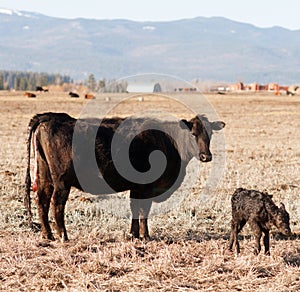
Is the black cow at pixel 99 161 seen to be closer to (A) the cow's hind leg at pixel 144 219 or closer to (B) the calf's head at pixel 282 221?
(A) the cow's hind leg at pixel 144 219

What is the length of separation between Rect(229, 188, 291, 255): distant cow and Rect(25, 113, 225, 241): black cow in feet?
5.53

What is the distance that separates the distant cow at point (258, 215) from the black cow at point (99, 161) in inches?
66.3

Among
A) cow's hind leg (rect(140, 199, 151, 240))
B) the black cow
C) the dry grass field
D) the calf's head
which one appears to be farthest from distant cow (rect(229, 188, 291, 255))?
the black cow

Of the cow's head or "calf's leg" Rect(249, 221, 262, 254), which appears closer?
"calf's leg" Rect(249, 221, 262, 254)

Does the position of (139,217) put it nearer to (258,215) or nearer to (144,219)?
(144,219)

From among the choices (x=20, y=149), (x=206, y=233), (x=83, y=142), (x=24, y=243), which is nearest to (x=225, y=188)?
(x=206, y=233)

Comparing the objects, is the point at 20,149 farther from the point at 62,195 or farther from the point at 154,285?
the point at 154,285

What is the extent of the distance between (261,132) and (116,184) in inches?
962

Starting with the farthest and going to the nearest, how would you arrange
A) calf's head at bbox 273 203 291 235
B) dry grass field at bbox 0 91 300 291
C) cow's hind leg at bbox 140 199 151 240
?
cow's hind leg at bbox 140 199 151 240, calf's head at bbox 273 203 291 235, dry grass field at bbox 0 91 300 291

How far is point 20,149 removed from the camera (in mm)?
22078

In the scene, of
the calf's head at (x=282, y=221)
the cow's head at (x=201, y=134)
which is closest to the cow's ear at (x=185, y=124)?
the cow's head at (x=201, y=134)

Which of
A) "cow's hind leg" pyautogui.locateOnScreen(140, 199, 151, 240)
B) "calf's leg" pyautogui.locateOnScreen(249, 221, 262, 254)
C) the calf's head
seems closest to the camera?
the calf's head

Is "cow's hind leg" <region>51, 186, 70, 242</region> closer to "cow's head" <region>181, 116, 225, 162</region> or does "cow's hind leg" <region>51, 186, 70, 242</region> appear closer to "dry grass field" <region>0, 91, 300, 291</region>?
"dry grass field" <region>0, 91, 300, 291</region>

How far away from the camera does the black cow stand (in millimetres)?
9031
